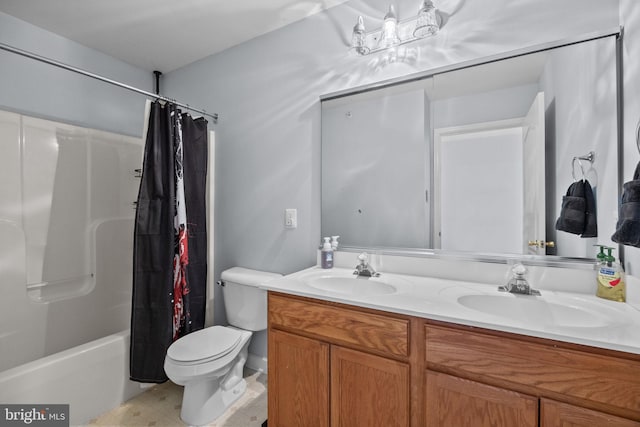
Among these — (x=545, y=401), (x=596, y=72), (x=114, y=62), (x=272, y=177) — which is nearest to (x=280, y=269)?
(x=272, y=177)

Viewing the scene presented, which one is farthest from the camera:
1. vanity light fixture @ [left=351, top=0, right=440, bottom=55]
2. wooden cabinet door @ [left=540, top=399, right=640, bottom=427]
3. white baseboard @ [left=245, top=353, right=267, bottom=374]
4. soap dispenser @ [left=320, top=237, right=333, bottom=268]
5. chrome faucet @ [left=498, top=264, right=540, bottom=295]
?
white baseboard @ [left=245, top=353, right=267, bottom=374]

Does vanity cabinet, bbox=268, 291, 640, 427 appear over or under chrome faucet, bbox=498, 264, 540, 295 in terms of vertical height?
under

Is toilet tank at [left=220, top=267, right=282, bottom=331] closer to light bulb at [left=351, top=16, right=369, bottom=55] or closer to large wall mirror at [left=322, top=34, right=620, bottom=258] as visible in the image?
large wall mirror at [left=322, top=34, right=620, bottom=258]

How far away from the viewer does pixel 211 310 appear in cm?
216

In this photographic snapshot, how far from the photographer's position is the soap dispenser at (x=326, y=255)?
1668 mm

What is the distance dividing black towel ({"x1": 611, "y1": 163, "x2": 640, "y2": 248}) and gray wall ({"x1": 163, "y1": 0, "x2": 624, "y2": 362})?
0.78 m

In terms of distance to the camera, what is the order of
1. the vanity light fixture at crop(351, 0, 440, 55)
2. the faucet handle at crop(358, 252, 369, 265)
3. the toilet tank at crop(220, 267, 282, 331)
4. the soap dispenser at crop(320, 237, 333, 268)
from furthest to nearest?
the toilet tank at crop(220, 267, 282, 331) → the soap dispenser at crop(320, 237, 333, 268) → the faucet handle at crop(358, 252, 369, 265) → the vanity light fixture at crop(351, 0, 440, 55)

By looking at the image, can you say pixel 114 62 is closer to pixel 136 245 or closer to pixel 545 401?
pixel 136 245

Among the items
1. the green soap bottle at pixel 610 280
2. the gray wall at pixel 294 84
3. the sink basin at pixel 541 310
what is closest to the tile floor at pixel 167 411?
the gray wall at pixel 294 84

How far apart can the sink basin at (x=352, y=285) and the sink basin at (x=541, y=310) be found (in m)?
0.37

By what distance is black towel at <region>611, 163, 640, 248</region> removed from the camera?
81 centimetres

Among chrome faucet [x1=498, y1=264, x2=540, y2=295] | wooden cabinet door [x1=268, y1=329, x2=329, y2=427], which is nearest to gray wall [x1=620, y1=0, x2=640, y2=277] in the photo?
chrome faucet [x1=498, y1=264, x2=540, y2=295]

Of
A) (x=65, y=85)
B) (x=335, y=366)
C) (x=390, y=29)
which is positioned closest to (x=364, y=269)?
(x=335, y=366)

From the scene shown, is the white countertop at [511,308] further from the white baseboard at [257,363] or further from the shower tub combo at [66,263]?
the shower tub combo at [66,263]
